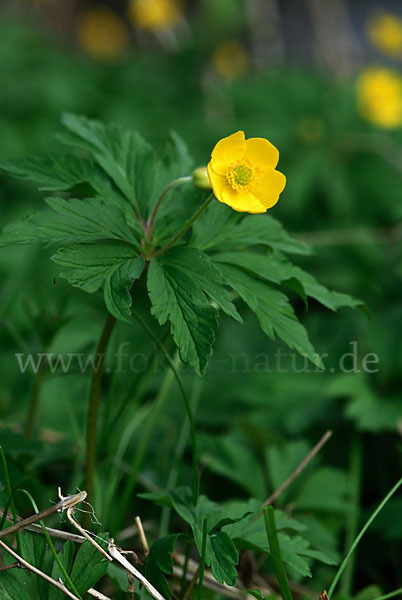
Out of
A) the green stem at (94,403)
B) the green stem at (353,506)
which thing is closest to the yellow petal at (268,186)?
the green stem at (94,403)

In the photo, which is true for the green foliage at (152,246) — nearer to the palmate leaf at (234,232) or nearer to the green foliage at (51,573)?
the palmate leaf at (234,232)

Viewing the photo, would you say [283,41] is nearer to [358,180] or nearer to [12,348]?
[358,180]

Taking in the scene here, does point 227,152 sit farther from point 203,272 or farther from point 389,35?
point 389,35

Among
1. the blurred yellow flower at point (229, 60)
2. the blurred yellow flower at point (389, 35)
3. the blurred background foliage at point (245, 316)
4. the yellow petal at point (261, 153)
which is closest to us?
the yellow petal at point (261, 153)

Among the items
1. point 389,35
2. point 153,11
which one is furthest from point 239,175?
point 153,11

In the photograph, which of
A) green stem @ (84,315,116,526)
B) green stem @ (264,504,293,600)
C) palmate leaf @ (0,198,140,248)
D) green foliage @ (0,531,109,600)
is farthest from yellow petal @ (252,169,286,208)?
green foliage @ (0,531,109,600)
